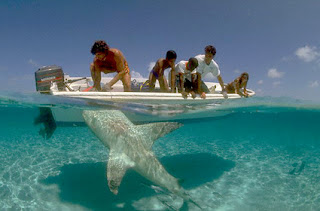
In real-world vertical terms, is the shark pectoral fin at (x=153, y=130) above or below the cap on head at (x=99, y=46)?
below

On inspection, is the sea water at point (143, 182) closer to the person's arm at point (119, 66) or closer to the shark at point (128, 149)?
the shark at point (128, 149)

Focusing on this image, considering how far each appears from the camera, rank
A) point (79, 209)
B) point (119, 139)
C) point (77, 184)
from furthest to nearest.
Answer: point (77, 184) < point (79, 209) < point (119, 139)

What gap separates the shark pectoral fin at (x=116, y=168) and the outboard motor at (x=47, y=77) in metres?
4.21

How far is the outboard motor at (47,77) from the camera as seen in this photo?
684cm

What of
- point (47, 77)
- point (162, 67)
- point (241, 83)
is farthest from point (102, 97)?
point (241, 83)

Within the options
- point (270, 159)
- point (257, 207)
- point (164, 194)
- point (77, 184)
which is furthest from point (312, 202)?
point (77, 184)

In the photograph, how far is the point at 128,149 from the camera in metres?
4.59

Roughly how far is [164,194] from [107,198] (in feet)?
6.37

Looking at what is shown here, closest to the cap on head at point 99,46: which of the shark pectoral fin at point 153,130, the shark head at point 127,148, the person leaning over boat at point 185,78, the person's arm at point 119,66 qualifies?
the person's arm at point 119,66

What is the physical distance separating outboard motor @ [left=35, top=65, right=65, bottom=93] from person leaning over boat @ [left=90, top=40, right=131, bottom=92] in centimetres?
131

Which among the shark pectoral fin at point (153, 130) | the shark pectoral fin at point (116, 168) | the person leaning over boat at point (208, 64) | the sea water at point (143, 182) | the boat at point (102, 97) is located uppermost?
the person leaning over boat at point (208, 64)

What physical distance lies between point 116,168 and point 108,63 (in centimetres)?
462

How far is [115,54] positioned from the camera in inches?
276

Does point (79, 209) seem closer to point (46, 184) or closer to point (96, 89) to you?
point (46, 184)
